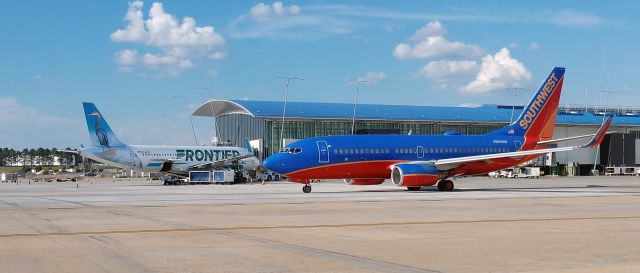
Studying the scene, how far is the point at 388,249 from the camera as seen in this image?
14992 mm

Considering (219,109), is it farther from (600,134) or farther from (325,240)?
(325,240)

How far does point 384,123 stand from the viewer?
113 meters

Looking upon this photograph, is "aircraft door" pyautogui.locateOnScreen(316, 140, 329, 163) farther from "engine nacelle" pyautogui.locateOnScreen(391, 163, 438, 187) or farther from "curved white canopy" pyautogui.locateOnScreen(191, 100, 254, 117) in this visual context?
"curved white canopy" pyautogui.locateOnScreen(191, 100, 254, 117)

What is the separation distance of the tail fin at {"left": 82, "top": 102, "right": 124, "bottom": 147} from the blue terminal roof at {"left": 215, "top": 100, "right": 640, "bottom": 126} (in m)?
32.9

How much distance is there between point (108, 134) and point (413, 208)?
5205 cm

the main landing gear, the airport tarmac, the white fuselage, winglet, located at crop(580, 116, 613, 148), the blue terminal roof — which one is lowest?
the airport tarmac

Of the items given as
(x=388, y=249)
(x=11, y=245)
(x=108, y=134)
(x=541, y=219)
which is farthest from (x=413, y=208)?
(x=108, y=134)

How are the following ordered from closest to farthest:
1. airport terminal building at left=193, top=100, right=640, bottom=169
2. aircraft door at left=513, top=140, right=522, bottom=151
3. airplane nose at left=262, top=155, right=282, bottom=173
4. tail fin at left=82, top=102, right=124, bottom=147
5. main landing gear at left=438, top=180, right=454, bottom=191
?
1. airplane nose at left=262, top=155, right=282, bottom=173
2. main landing gear at left=438, top=180, right=454, bottom=191
3. aircraft door at left=513, top=140, right=522, bottom=151
4. tail fin at left=82, top=102, right=124, bottom=147
5. airport terminal building at left=193, top=100, right=640, bottom=169

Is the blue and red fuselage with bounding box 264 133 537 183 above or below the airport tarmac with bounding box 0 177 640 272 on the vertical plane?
above

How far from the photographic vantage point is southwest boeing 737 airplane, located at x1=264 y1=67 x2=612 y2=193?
46.4 m

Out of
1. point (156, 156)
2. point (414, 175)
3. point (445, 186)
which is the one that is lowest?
point (445, 186)

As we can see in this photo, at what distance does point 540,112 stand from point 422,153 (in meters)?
9.93

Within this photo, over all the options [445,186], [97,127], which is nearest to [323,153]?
[445,186]

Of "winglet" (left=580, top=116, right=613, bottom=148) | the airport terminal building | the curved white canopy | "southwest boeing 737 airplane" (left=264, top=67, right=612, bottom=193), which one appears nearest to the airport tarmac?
"southwest boeing 737 airplane" (left=264, top=67, right=612, bottom=193)
